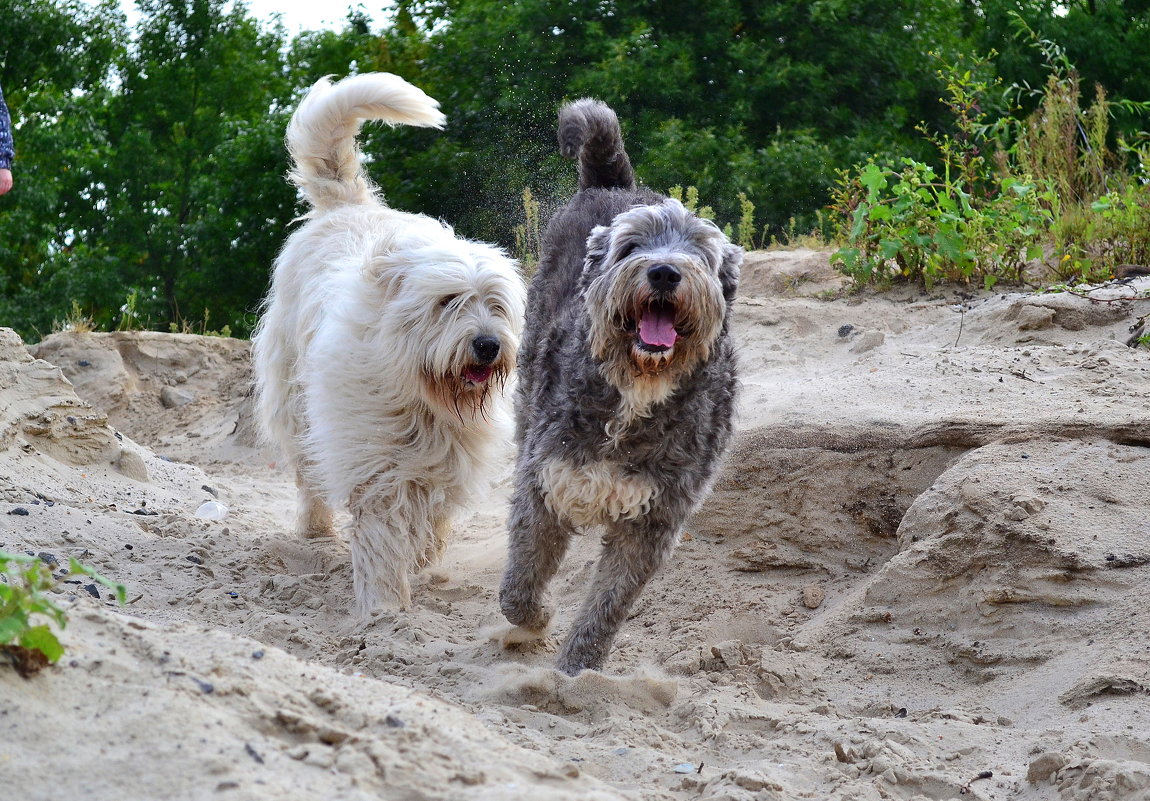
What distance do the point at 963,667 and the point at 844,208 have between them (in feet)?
19.4

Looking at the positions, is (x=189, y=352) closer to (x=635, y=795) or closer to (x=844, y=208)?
(x=844, y=208)

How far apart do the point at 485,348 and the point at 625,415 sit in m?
1.25

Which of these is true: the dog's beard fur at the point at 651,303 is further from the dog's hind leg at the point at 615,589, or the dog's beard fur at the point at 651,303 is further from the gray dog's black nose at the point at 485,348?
the gray dog's black nose at the point at 485,348

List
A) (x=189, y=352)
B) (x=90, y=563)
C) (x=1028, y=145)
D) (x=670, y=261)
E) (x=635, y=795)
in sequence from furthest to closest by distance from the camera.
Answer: (x=189, y=352) < (x=1028, y=145) < (x=90, y=563) < (x=670, y=261) < (x=635, y=795)

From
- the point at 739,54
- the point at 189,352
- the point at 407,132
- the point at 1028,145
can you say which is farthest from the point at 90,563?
the point at 739,54

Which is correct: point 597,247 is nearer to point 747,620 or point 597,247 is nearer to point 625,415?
point 625,415

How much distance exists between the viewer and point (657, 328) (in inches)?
169

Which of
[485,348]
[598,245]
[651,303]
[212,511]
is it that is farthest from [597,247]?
[212,511]

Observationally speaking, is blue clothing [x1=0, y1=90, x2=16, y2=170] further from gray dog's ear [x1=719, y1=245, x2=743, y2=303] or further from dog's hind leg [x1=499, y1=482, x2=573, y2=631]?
gray dog's ear [x1=719, y1=245, x2=743, y2=303]

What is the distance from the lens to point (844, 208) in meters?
9.80

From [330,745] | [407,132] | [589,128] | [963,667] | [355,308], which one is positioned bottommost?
[963,667]

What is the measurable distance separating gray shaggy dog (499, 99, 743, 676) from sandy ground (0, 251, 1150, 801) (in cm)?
37

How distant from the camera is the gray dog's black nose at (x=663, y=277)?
13.8 feet

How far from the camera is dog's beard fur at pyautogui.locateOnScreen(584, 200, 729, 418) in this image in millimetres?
4246
